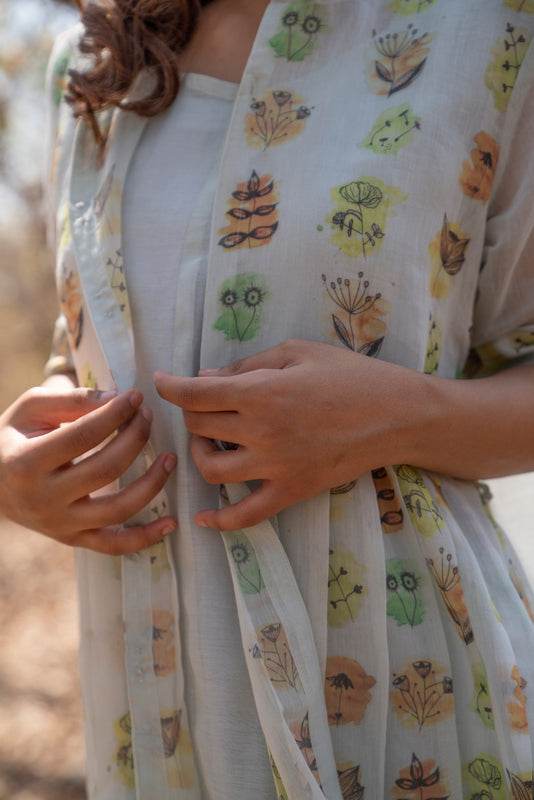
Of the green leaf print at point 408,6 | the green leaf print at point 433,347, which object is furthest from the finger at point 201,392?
the green leaf print at point 408,6

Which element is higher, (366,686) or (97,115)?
(97,115)

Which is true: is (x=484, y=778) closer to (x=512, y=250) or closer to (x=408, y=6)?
(x=512, y=250)

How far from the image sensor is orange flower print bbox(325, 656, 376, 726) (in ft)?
2.27

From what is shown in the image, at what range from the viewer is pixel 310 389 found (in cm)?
66

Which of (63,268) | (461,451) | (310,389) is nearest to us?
(310,389)

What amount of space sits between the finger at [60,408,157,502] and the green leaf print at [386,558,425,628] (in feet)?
0.96

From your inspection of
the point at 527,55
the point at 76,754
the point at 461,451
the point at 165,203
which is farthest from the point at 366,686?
the point at 76,754

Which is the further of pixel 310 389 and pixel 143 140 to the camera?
pixel 143 140

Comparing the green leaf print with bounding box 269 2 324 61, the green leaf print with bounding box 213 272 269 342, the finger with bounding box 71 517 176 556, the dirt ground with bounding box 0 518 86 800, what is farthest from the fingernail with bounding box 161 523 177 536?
the dirt ground with bounding box 0 518 86 800

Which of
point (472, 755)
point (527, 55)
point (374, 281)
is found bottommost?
point (472, 755)

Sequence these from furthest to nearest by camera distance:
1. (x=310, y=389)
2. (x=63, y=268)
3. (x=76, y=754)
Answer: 1. (x=76, y=754)
2. (x=63, y=268)
3. (x=310, y=389)

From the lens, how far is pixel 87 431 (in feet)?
2.35

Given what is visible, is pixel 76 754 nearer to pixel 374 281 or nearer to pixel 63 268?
pixel 63 268

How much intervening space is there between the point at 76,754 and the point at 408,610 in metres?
1.88
